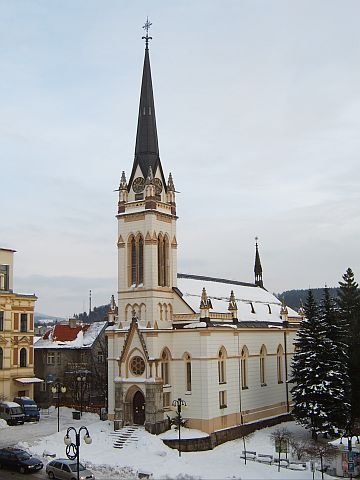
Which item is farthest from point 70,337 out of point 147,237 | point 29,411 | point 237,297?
point 147,237

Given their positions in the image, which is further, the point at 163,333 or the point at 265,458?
the point at 163,333

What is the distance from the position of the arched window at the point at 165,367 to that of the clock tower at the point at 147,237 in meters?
2.06

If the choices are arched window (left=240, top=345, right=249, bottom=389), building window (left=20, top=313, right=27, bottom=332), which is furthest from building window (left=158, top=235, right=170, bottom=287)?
building window (left=20, top=313, right=27, bottom=332)

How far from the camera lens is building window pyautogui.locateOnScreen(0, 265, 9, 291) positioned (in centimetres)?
5725

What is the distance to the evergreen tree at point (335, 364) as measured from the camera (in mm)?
40250

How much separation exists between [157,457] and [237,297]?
19803 millimetres

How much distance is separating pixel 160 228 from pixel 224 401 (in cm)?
1326

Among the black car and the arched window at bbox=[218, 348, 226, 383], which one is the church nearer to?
the arched window at bbox=[218, 348, 226, 383]

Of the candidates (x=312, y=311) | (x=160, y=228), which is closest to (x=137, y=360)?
(x=160, y=228)

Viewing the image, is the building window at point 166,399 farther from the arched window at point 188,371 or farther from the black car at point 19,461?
the black car at point 19,461

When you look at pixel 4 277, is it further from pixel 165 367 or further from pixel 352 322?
pixel 352 322

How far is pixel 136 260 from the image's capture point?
45281 mm

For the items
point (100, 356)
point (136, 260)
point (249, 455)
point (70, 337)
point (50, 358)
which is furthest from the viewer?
point (70, 337)

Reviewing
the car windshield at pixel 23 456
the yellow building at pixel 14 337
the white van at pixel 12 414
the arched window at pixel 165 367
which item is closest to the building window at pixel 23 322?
the yellow building at pixel 14 337
